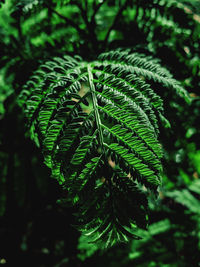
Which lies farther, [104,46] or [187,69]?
[104,46]

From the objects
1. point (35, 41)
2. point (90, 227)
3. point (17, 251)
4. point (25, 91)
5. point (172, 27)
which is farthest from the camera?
point (17, 251)

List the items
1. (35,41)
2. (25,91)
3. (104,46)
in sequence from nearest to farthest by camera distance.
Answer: (25,91), (104,46), (35,41)

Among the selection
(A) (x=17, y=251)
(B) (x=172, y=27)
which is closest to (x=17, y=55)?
(B) (x=172, y=27)

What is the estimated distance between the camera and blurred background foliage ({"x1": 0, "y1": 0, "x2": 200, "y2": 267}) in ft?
3.16

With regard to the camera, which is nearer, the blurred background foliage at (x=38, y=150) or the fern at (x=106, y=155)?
the fern at (x=106, y=155)

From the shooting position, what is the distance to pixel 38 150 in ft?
3.39

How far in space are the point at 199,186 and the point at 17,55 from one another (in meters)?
1.34

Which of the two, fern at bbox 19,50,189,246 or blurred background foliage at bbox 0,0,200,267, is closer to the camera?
fern at bbox 19,50,189,246

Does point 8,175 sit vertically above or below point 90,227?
below

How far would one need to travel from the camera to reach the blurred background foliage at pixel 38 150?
96 cm

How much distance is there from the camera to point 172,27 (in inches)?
37.8

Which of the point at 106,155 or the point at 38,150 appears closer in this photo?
the point at 106,155

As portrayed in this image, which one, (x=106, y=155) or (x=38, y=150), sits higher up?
(x=106, y=155)

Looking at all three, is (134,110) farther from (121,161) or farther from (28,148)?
(28,148)
